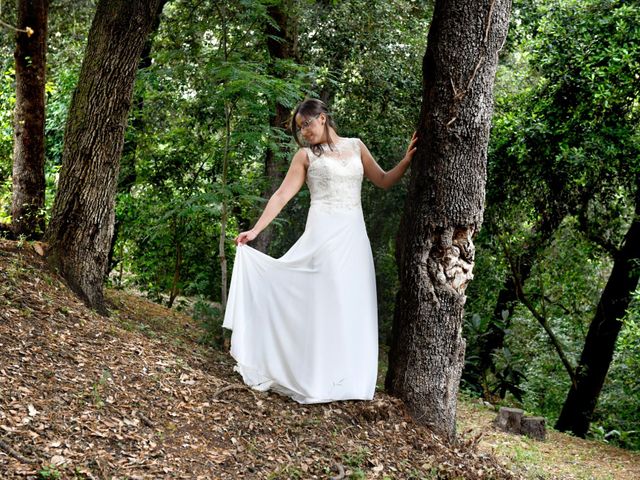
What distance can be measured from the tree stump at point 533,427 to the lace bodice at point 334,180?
4.07m

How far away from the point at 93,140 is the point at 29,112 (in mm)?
1885

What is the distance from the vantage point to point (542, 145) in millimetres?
9484

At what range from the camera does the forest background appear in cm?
897

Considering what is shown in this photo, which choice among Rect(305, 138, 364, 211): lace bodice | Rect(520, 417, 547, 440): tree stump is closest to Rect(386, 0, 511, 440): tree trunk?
Rect(305, 138, 364, 211): lace bodice

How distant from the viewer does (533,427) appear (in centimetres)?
836

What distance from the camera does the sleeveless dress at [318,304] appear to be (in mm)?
5457

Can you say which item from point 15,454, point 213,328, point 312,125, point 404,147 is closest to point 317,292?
point 312,125

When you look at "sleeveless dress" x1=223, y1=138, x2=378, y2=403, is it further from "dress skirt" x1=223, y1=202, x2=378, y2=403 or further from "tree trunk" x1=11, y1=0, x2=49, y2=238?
"tree trunk" x1=11, y1=0, x2=49, y2=238

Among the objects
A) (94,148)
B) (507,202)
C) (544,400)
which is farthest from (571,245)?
(94,148)

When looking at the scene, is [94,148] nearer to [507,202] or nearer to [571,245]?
[507,202]

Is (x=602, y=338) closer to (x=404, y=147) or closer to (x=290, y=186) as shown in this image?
(x=404, y=147)

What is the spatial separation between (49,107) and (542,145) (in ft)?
23.6

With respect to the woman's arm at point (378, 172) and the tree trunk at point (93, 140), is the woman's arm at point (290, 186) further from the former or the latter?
the tree trunk at point (93, 140)

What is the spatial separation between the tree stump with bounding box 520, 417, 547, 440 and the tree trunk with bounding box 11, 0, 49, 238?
5802mm
